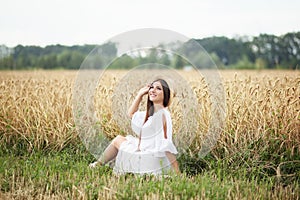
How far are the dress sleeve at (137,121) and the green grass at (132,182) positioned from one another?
51 centimetres

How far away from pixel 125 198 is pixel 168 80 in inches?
66.5

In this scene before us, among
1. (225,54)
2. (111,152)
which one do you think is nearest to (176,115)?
(111,152)

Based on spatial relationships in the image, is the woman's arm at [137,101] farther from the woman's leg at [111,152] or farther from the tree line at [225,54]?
the tree line at [225,54]

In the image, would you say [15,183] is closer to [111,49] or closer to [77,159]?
[77,159]

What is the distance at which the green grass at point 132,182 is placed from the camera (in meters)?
3.83

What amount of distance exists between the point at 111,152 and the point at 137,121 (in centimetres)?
44

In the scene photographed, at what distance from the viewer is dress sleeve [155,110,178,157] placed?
4555 mm

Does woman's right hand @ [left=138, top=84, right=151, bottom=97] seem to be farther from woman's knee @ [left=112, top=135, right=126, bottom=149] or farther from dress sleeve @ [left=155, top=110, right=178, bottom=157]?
woman's knee @ [left=112, top=135, right=126, bottom=149]

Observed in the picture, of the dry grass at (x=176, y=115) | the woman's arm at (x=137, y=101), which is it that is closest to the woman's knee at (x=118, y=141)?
the woman's arm at (x=137, y=101)

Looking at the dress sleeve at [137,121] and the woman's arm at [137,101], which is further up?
the woman's arm at [137,101]

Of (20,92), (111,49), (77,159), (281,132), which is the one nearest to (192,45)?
(111,49)

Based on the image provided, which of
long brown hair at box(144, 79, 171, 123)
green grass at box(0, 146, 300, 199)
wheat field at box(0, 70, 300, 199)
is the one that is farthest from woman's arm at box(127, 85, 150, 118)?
green grass at box(0, 146, 300, 199)

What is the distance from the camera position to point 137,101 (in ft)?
16.1

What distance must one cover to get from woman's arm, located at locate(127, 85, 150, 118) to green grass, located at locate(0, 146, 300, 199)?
0.66 meters
